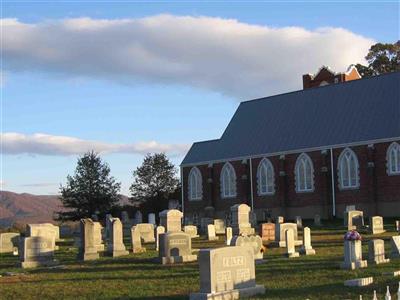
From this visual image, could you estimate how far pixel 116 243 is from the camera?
1045 inches

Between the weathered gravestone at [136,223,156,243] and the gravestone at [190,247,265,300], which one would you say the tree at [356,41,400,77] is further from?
the gravestone at [190,247,265,300]

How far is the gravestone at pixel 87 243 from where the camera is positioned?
25.3 meters

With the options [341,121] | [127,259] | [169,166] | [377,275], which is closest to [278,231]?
[127,259]

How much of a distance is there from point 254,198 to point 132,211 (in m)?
16.5

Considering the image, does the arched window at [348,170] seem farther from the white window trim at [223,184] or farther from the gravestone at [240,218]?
the gravestone at [240,218]

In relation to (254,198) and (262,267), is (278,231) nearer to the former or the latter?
(262,267)

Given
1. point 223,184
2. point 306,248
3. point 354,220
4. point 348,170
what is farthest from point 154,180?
point 306,248

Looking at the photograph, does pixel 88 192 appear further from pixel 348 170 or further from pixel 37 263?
pixel 37 263

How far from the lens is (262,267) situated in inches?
786

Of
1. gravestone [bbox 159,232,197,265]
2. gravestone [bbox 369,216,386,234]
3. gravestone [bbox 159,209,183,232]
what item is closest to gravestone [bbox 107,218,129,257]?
gravestone [bbox 159,232,197,265]

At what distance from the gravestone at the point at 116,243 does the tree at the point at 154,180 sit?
Answer: 44006 millimetres

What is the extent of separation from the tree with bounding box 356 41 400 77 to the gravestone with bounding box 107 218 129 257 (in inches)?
1853

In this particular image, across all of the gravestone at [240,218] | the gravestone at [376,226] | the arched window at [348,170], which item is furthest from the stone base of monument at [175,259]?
the arched window at [348,170]

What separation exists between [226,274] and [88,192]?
56242mm
